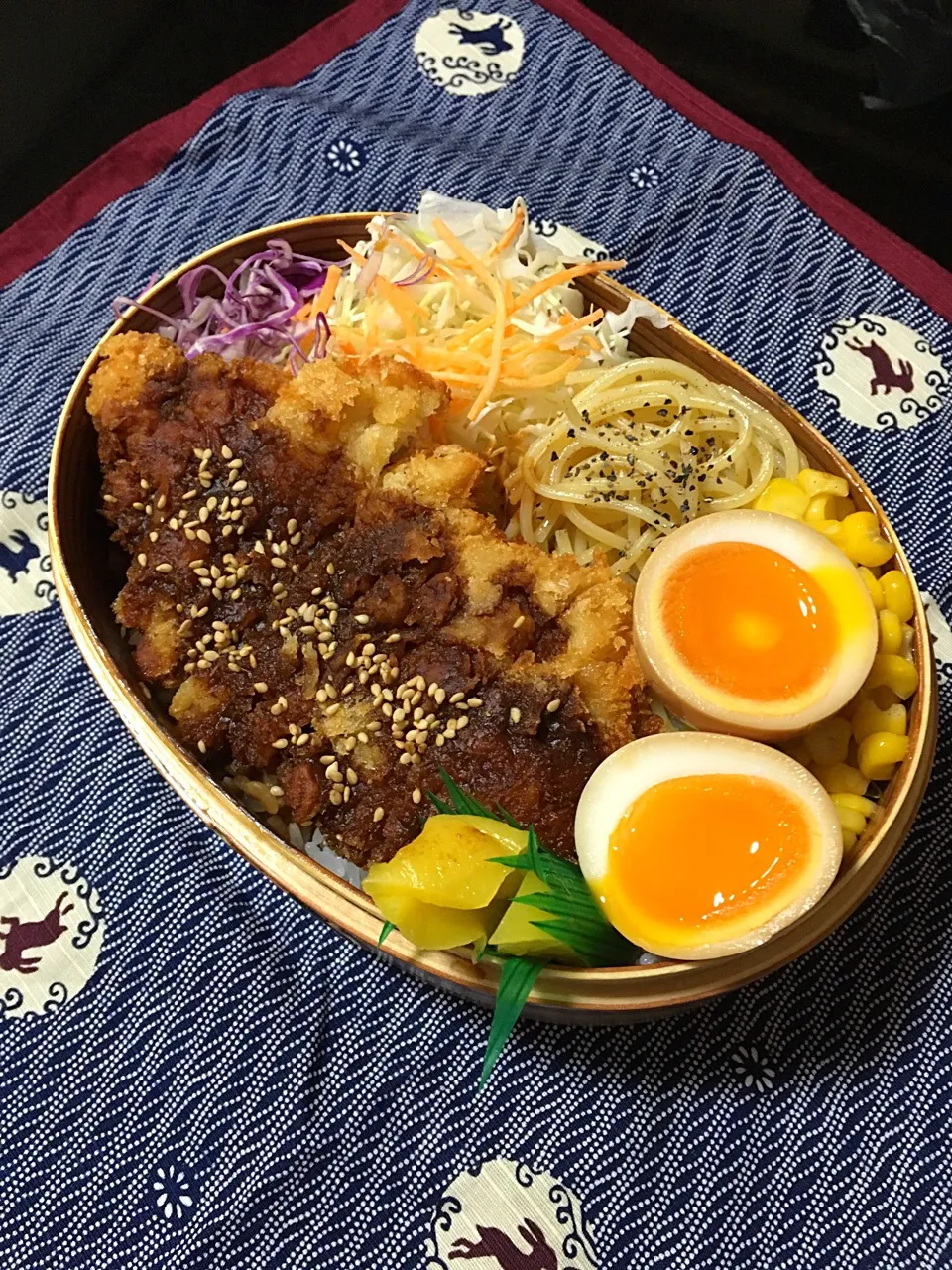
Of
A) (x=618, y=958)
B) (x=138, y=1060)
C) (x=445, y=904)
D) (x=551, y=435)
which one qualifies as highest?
(x=551, y=435)

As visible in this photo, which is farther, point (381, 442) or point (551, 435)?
point (551, 435)

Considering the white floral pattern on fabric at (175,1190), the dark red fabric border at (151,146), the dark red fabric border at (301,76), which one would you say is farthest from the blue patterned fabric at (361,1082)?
the dark red fabric border at (151,146)

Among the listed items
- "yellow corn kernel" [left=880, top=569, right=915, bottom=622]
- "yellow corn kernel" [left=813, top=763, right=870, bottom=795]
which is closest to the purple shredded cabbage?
"yellow corn kernel" [left=880, top=569, right=915, bottom=622]

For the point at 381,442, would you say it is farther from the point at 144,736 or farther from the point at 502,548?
the point at 144,736

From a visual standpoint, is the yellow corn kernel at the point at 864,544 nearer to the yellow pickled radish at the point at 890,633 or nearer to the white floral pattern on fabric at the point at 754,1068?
the yellow pickled radish at the point at 890,633

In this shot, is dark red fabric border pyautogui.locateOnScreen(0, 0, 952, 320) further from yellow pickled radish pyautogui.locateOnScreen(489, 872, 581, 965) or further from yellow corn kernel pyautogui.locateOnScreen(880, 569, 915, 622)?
yellow pickled radish pyautogui.locateOnScreen(489, 872, 581, 965)

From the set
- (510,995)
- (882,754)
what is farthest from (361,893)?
(882,754)

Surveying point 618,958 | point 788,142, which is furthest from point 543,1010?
point 788,142
